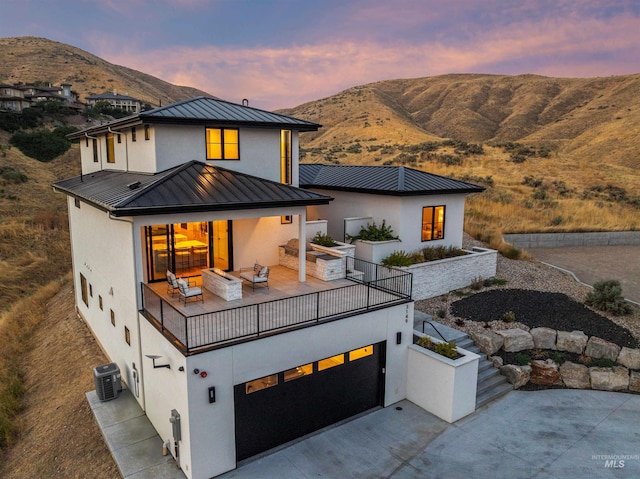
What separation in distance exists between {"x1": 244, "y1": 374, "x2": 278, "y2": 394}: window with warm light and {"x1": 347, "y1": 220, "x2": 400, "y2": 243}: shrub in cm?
853

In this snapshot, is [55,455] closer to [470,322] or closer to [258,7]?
[470,322]

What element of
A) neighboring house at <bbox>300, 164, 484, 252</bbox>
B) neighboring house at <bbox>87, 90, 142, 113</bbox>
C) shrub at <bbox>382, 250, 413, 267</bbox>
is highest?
neighboring house at <bbox>87, 90, 142, 113</bbox>

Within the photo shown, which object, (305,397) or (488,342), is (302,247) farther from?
(488,342)

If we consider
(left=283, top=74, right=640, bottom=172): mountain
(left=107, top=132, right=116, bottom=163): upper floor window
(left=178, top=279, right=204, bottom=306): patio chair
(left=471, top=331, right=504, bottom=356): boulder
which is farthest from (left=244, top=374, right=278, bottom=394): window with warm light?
(left=283, top=74, right=640, bottom=172): mountain

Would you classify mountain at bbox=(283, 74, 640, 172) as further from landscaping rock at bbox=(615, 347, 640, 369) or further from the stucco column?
the stucco column

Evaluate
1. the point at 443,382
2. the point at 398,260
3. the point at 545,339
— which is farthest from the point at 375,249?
the point at 443,382

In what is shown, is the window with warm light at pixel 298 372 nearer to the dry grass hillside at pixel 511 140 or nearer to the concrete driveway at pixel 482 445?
the concrete driveway at pixel 482 445

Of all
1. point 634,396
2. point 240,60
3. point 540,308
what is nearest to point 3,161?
point 240,60

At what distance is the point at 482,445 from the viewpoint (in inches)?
385

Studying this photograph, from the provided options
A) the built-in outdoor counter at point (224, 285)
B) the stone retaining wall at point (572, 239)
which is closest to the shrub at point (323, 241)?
the built-in outdoor counter at point (224, 285)

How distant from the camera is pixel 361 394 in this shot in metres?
11.0

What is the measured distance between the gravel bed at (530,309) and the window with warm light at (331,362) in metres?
5.34

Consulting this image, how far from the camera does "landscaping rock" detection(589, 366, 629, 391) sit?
12203 mm

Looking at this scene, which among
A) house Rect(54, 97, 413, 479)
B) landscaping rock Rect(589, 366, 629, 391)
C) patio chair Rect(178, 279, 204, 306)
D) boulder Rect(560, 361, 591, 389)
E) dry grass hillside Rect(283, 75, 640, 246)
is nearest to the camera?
house Rect(54, 97, 413, 479)
